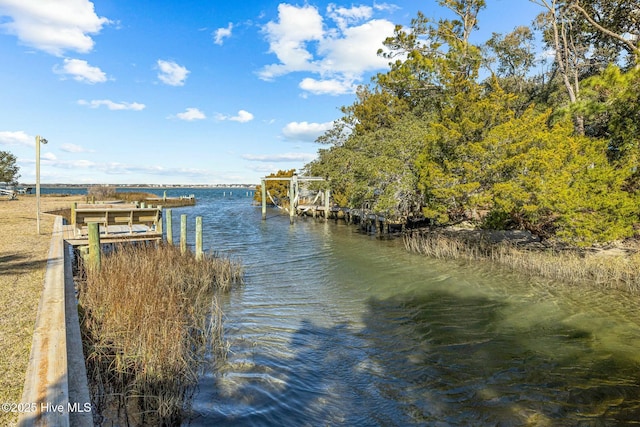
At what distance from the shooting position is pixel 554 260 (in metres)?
12.1

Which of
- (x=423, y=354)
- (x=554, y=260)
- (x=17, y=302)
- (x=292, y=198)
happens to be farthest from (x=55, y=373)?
(x=292, y=198)

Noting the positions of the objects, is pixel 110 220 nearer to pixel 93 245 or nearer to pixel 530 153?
pixel 93 245

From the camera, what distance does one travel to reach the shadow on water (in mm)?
4535

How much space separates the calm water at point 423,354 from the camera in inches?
183

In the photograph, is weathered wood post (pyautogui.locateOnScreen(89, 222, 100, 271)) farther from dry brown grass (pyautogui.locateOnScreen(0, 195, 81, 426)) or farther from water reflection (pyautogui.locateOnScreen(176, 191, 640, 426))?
water reflection (pyautogui.locateOnScreen(176, 191, 640, 426))

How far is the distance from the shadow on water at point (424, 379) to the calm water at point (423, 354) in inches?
0.8

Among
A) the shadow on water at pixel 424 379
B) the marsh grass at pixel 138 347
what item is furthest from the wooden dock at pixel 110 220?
the shadow on water at pixel 424 379

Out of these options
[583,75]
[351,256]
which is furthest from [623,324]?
[583,75]

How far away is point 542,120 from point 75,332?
52.2 feet

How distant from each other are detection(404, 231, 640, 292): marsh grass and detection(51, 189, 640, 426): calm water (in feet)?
2.79

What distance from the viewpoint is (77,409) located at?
3254 mm

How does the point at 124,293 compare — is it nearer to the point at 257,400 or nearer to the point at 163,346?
the point at 163,346

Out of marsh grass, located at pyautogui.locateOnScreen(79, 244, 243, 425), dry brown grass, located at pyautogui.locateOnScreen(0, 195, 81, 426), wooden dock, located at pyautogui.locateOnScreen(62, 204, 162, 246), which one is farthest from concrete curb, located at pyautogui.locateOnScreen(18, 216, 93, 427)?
wooden dock, located at pyautogui.locateOnScreen(62, 204, 162, 246)

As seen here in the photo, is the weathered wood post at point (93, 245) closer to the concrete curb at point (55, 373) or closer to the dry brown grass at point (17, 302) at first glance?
the dry brown grass at point (17, 302)
